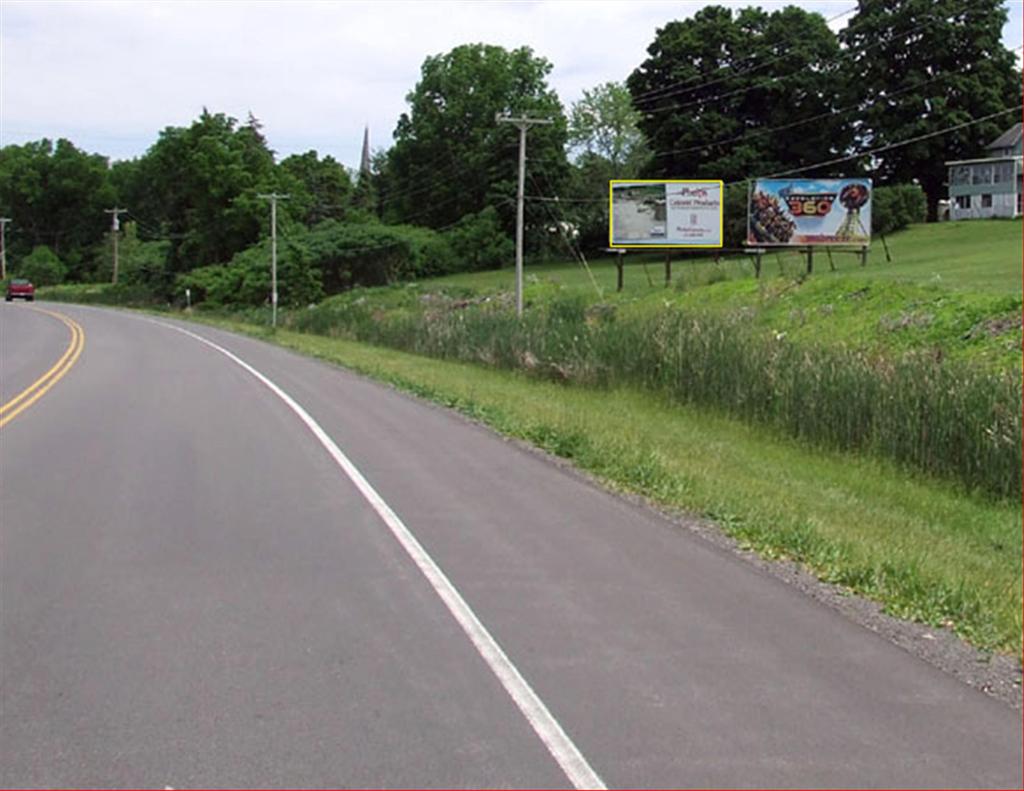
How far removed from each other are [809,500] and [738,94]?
63140 millimetres

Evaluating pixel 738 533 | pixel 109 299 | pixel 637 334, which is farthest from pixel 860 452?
pixel 109 299

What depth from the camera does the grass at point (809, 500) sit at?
25.7 feet

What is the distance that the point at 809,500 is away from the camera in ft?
39.3

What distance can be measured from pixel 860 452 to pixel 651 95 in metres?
61.9

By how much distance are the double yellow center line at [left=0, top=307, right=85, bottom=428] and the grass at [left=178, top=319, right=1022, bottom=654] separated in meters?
7.21

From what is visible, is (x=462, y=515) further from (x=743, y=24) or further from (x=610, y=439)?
(x=743, y=24)

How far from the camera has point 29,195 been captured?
437 ft

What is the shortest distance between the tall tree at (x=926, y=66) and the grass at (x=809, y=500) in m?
Result: 58.7

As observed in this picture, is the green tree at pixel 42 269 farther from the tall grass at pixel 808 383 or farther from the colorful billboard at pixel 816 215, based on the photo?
the tall grass at pixel 808 383

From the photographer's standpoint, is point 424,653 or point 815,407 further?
point 815,407

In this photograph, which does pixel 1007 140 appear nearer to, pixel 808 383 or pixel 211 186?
pixel 211 186

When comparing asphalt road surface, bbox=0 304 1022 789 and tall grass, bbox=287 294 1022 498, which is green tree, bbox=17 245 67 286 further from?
asphalt road surface, bbox=0 304 1022 789

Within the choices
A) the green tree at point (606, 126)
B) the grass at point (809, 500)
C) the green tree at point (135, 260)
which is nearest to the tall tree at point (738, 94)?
the green tree at point (606, 126)

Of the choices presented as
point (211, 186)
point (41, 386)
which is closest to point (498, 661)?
point (41, 386)
